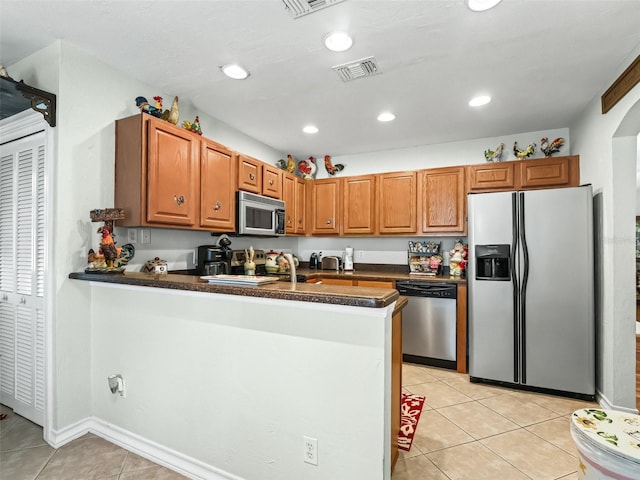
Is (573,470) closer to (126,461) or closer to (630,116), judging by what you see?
(630,116)

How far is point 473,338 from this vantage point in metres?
3.02

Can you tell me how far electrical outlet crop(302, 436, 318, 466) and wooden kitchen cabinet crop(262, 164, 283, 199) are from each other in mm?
2514

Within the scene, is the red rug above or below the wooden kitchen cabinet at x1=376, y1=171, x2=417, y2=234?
below

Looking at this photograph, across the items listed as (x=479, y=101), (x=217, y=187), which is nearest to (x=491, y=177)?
(x=479, y=101)

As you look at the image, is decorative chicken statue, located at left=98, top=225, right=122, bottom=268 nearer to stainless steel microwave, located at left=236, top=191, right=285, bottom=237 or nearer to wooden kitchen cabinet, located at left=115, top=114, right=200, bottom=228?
wooden kitchen cabinet, located at left=115, top=114, right=200, bottom=228

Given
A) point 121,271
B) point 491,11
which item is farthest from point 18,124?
point 491,11

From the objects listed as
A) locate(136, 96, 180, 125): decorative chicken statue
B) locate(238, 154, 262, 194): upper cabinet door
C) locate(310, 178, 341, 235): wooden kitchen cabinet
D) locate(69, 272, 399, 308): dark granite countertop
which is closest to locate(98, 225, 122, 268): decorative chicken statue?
locate(69, 272, 399, 308): dark granite countertop

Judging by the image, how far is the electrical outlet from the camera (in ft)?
4.63

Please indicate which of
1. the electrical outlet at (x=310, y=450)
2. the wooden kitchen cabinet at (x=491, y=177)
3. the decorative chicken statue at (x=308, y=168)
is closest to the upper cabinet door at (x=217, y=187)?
the decorative chicken statue at (x=308, y=168)

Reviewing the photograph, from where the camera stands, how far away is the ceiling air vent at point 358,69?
216cm

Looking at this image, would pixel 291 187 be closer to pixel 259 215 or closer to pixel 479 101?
pixel 259 215

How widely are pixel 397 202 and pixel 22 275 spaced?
3483mm

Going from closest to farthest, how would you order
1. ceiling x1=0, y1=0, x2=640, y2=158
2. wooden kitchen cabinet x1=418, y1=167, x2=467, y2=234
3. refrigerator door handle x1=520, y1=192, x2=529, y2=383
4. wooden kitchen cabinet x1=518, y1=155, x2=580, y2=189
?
ceiling x1=0, y1=0, x2=640, y2=158 < refrigerator door handle x1=520, y1=192, x2=529, y2=383 < wooden kitchen cabinet x1=518, y1=155, x2=580, y2=189 < wooden kitchen cabinet x1=418, y1=167, x2=467, y2=234

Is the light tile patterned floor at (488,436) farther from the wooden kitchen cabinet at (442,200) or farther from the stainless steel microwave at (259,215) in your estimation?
the stainless steel microwave at (259,215)
